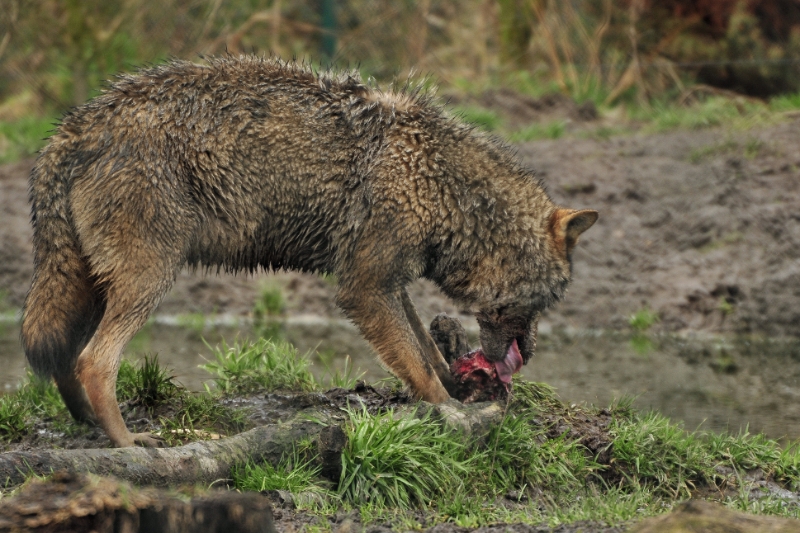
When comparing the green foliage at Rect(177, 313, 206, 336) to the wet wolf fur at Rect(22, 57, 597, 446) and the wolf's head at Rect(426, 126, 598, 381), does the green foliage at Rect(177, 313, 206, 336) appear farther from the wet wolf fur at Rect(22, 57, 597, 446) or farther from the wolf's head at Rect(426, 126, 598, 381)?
the wolf's head at Rect(426, 126, 598, 381)

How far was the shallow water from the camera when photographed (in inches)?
286

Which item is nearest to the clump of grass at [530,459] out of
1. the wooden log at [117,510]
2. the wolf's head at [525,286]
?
the wolf's head at [525,286]

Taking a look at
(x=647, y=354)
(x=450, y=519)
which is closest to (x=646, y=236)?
(x=647, y=354)

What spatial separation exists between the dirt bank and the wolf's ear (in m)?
4.28

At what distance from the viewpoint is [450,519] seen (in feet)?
15.4

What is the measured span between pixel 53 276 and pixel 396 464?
2.21m

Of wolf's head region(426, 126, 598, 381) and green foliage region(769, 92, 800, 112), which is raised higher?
green foliage region(769, 92, 800, 112)

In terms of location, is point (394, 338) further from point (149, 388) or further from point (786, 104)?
point (786, 104)

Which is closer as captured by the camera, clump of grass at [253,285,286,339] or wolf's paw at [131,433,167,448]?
wolf's paw at [131,433,167,448]

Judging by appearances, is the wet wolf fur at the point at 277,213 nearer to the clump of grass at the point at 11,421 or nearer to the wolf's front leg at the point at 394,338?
the wolf's front leg at the point at 394,338

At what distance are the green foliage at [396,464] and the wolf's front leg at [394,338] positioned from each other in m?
0.65

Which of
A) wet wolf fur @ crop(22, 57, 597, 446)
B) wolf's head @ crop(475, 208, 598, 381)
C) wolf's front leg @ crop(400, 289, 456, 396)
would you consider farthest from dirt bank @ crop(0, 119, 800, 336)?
wet wolf fur @ crop(22, 57, 597, 446)

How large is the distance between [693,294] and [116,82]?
649 cm

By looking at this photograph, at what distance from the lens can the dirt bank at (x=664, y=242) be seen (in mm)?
10164
